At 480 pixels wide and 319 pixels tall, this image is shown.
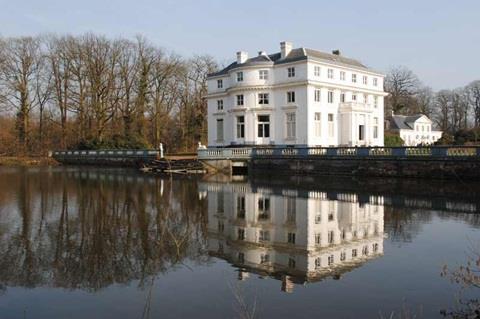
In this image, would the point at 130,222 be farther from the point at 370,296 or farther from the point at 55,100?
the point at 55,100

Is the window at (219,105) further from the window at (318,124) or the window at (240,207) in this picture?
the window at (240,207)

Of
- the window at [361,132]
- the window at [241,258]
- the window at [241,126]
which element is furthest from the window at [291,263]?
the window at [361,132]

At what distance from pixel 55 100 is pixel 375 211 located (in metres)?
49.9

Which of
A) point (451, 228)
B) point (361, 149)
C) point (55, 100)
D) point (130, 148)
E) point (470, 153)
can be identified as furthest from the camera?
point (55, 100)

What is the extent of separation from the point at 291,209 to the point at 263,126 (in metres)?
27.7

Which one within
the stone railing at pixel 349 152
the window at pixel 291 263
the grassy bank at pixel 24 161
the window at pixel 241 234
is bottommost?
the window at pixel 291 263

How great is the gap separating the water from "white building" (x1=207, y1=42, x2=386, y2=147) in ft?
79.1

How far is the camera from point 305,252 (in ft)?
30.7

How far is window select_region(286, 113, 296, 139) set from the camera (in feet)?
136

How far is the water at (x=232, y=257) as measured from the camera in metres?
6.45

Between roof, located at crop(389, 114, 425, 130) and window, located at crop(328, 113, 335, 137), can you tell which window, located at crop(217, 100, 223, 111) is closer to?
window, located at crop(328, 113, 335, 137)

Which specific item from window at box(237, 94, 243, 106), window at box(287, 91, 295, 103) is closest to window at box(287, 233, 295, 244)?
window at box(287, 91, 295, 103)

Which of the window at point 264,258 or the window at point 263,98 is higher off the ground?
the window at point 263,98

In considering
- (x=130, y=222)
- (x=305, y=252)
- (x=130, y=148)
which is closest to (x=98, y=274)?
(x=305, y=252)
